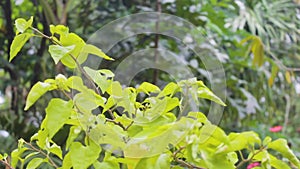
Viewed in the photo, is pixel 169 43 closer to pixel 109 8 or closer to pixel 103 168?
pixel 109 8

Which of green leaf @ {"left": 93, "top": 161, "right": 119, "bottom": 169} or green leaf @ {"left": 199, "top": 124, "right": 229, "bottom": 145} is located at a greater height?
green leaf @ {"left": 199, "top": 124, "right": 229, "bottom": 145}

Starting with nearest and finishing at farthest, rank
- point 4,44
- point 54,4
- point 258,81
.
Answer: point 54,4
point 4,44
point 258,81

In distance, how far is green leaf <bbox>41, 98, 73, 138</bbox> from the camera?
0.48 m

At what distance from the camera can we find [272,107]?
233 centimetres

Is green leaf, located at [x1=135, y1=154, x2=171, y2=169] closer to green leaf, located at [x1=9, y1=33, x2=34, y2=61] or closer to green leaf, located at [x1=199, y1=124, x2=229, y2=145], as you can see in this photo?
green leaf, located at [x1=199, y1=124, x2=229, y2=145]

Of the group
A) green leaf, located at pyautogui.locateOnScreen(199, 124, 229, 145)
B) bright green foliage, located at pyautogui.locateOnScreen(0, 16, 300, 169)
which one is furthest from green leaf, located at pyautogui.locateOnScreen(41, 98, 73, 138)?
green leaf, located at pyautogui.locateOnScreen(199, 124, 229, 145)

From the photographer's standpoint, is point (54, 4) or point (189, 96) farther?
point (54, 4)

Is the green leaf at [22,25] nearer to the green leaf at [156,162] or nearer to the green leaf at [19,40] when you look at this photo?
the green leaf at [19,40]

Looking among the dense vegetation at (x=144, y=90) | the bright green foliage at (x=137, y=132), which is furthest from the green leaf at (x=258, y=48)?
the bright green foliage at (x=137, y=132)

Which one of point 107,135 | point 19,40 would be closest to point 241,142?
point 107,135

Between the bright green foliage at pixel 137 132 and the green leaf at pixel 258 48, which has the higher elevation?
the bright green foliage at pixel 137 132

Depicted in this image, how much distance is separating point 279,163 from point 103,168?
0.19 metres

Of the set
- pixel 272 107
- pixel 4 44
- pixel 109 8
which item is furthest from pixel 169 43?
pixel 272 107

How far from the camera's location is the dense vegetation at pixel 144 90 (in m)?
0.48
